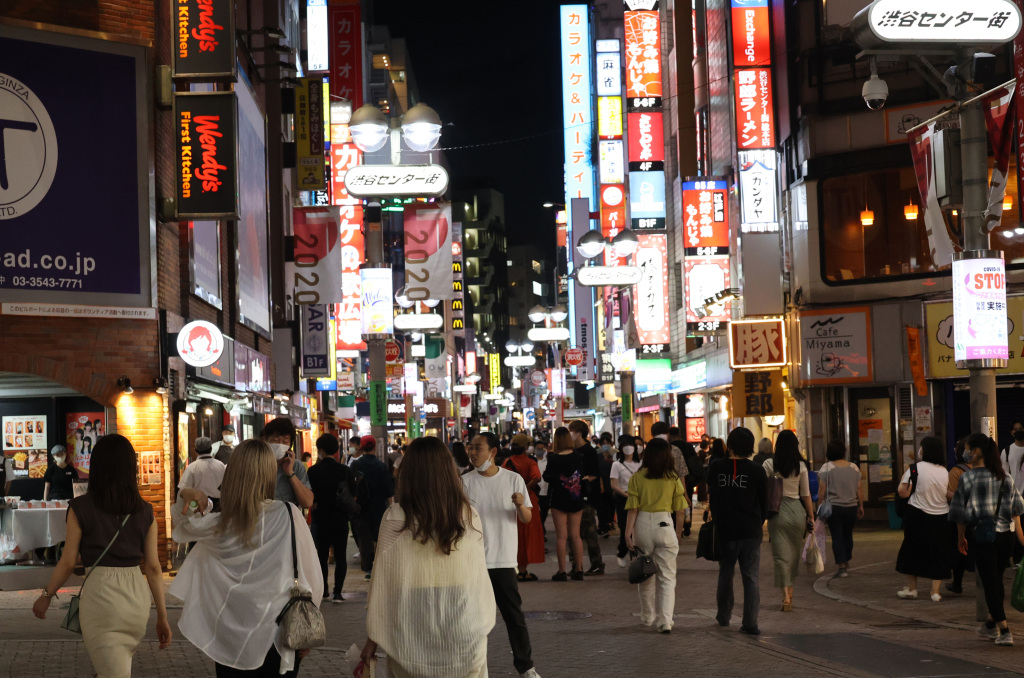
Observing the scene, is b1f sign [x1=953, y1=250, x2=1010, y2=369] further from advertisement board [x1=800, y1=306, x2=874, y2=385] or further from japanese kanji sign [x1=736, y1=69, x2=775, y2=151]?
japanese kanji sign [x1=736, y1=69, x2=775, y2=151]

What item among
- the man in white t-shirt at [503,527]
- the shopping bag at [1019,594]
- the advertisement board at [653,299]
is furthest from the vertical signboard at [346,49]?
the shopping bag at [1019,594]

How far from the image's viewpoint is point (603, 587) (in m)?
16.1

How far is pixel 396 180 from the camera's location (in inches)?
867

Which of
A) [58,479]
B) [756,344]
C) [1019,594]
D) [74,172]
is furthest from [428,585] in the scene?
[756,344]

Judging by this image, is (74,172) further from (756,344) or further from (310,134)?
(756,344)

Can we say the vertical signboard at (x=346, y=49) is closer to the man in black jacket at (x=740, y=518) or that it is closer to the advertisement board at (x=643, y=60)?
the advertisement board at (x=643, y=60)

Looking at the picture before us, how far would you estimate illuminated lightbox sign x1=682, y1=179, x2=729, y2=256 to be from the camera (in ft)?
99.5

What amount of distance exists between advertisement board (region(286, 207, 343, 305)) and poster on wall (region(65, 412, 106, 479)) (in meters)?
9.17

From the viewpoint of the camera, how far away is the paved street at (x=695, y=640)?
9.90 m

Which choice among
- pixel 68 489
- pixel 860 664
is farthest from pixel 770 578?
pixel 68 489

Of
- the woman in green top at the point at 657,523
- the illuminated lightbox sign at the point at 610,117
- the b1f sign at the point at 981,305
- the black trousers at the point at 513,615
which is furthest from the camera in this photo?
the illuminated lightbox sign at the point at 610,117

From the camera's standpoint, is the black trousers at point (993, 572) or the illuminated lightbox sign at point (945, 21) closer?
the black trousers at point (993, 572)

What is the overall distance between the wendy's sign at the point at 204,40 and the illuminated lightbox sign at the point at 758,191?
12.8 m

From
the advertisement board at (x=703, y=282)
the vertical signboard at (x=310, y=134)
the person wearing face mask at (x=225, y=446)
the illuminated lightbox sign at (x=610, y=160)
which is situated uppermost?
the illuminated lightbox sign at (x=610, y=160)
